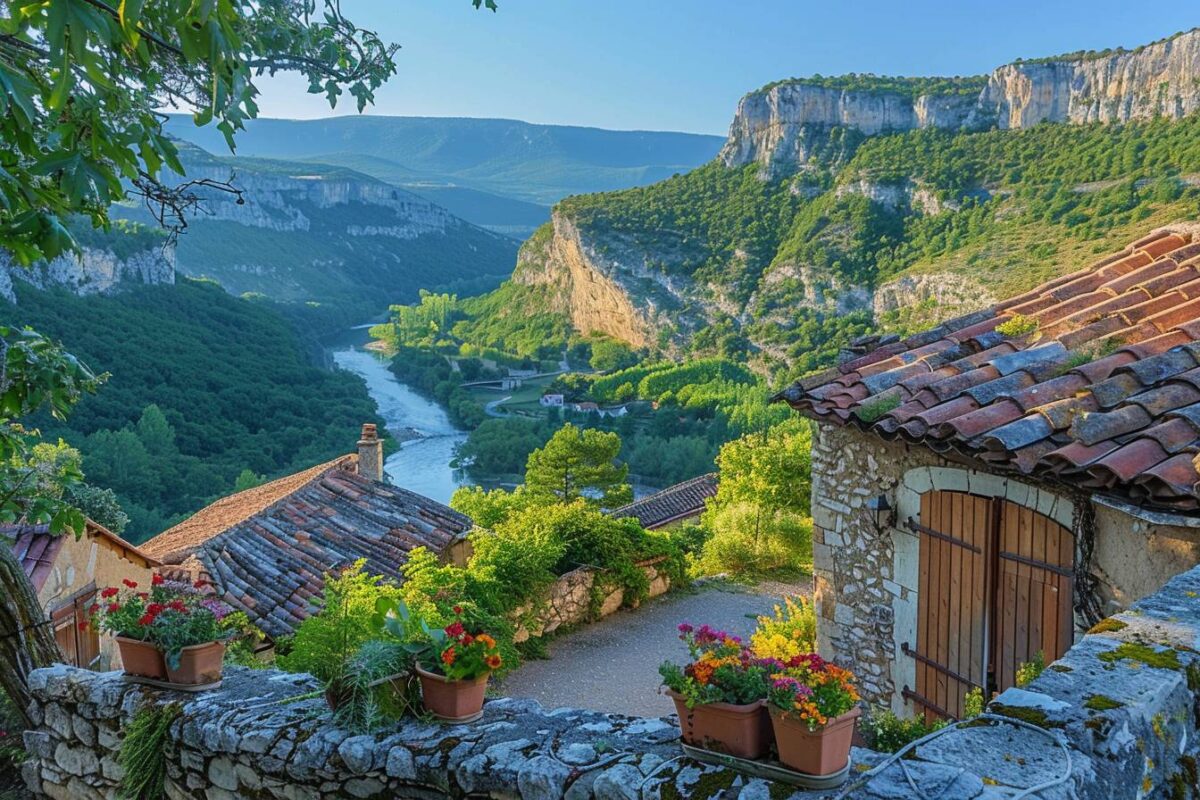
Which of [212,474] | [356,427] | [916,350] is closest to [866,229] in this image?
[356,427]

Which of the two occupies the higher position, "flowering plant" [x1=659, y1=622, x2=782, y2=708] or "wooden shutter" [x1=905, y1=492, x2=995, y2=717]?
"flowering plant" [x1=659, y1=622, x2=782, y2=708]

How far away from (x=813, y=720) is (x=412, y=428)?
204 ft

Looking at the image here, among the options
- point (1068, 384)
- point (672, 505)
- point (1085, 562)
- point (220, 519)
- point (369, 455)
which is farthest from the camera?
point (672, 505)

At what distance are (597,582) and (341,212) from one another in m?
114

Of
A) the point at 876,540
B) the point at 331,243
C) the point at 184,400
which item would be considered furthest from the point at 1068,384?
the point at 331,243

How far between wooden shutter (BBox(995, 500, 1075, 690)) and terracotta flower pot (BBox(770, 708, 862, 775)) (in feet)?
8.67

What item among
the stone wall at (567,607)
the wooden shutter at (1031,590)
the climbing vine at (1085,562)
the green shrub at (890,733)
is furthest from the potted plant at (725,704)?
the stone wall at (567,607)

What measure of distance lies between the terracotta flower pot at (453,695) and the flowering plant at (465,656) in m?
0.02

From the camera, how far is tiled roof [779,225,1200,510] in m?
3.86

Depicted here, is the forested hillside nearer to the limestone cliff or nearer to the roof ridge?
the limestone cliff

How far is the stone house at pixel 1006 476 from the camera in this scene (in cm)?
394

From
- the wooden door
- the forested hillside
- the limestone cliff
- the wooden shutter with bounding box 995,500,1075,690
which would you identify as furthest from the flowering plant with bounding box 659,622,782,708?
the limestone cliff

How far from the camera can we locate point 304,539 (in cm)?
1201

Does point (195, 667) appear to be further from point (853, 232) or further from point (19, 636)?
point (853, 232)
